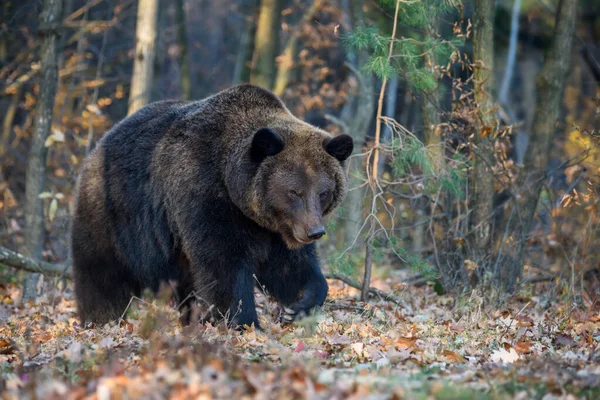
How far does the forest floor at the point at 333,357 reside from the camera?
4242 mm

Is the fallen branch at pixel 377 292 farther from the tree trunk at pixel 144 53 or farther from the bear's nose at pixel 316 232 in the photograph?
the tree trunk at pixel 144 53

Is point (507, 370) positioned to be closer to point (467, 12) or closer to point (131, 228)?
point (131, 228)

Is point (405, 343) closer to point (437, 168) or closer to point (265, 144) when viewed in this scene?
point (265, 144)

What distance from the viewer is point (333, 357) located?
5820 mm

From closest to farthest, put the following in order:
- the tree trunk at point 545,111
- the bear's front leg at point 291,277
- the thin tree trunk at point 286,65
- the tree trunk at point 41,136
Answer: the bear's front leg at point 291,277 → the tree trunk at point 545,111 → the tree trunk at point 41,136 → the thin tree trunk at point 286,65

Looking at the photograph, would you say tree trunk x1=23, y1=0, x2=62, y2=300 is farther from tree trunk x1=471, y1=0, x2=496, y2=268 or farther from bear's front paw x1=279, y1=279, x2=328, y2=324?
tree trunk x1=471, y1=0, x2=496, y2=268

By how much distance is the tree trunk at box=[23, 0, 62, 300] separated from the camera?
10.9 meters

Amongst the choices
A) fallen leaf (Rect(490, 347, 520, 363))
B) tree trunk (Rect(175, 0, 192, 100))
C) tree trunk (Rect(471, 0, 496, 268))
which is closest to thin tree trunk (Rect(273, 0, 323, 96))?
tree trunk (Rect(175, 0, 192, 100))

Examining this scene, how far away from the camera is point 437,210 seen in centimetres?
1045

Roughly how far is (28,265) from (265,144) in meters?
4.57

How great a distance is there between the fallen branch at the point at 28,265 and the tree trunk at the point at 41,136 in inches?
9.8

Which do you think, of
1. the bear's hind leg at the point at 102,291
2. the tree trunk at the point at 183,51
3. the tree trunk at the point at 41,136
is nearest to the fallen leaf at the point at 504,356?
the bear's hind leg at the point at 102,291

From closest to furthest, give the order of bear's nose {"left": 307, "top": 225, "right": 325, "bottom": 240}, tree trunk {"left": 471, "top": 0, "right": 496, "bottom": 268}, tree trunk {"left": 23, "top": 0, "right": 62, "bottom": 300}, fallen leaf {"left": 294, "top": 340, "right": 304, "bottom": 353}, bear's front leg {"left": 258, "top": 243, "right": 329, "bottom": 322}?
fallen leaf {"left": 294, "top": 340, "right": 304, "bottom": 353}, bear's nose {"left": 307, "top": 225, "right": 325, "bottom": 240}, bear's front leg {"left": 258, "top": 243, "right": 329, "bottom": 322}, tree trunk {"left": 471, "top": 0, "right": 496, "bottom": 268}, tree trunk {"left": 23, "top": 0, "right": 62, "bottom": 300}

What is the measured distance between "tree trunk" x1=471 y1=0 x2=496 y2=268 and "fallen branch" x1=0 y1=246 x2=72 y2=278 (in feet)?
18.9
